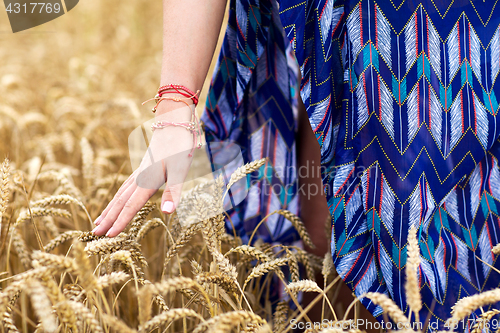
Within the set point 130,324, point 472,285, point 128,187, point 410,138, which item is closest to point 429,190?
point 410,138

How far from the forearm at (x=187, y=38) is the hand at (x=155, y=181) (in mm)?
73

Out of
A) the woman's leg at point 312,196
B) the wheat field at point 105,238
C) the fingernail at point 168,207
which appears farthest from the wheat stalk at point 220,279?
the woman's leg at point 312,196

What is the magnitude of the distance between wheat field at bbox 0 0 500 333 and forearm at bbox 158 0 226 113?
224 millimetres

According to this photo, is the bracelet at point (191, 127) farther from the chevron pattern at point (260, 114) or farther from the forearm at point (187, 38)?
the chevron pattern at point (260, 114)

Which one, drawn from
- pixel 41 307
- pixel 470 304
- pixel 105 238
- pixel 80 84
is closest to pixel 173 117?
pixel 105 238

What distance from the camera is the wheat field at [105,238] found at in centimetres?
49

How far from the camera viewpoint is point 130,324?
89 centimetres

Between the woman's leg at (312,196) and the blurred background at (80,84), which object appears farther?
the blurred background at (80,84)

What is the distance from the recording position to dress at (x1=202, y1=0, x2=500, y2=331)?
0.67 meters

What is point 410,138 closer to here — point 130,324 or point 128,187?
point 128,187

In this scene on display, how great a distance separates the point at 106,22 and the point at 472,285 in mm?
3843

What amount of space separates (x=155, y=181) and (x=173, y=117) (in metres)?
0.13

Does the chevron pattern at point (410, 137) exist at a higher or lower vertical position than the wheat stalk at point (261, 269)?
higher

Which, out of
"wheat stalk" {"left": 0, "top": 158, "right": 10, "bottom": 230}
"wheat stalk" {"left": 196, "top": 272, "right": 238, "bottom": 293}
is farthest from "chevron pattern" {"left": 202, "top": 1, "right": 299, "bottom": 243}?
"wheat stalk" {"left": 0, "top": 158, "right": 10, "bottom": 230}
